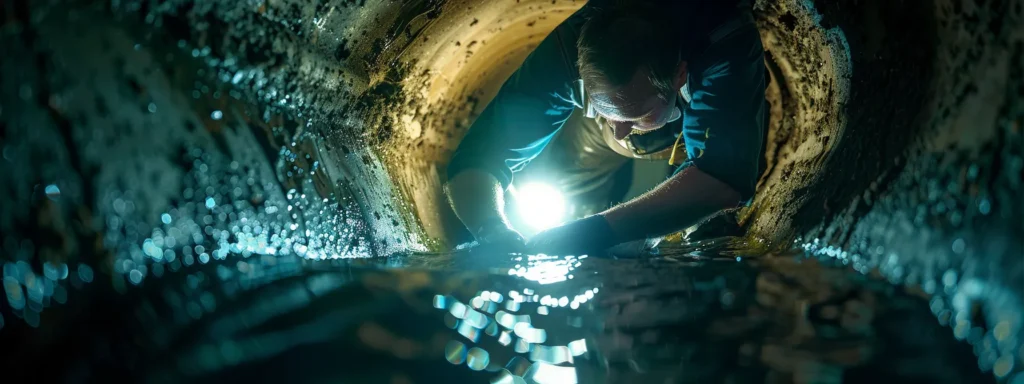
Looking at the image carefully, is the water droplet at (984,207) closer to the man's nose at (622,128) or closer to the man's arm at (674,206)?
the man's arm at (674,206)

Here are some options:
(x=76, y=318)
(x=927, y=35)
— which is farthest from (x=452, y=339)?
(x=927, y=35)

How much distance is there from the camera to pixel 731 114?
1.42 m

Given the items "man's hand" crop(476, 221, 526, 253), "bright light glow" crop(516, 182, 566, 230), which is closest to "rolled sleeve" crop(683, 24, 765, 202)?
"man's hand" crop(476, 221, 526, 253)

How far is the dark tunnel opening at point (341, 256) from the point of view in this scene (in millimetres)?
565

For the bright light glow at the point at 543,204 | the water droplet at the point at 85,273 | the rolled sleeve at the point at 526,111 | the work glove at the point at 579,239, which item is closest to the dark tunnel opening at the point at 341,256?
the water droplet at the point at 85,273

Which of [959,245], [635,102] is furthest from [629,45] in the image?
[959,245]

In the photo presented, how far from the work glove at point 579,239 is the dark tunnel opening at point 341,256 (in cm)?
18

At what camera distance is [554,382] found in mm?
574

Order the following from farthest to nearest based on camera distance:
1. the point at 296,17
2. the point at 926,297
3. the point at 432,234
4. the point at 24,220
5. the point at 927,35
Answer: the point at 432,234
the point at 296,17
the point at 927,35
the point at 926,297
the point at 24,220

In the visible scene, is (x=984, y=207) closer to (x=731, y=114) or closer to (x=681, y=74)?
(x=731, y=114)

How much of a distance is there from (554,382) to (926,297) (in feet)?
1.82

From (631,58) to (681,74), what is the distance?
0.24 m

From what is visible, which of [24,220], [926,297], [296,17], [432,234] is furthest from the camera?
[432,234]

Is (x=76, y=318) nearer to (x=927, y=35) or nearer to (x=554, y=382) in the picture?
(x=554, y=382)
